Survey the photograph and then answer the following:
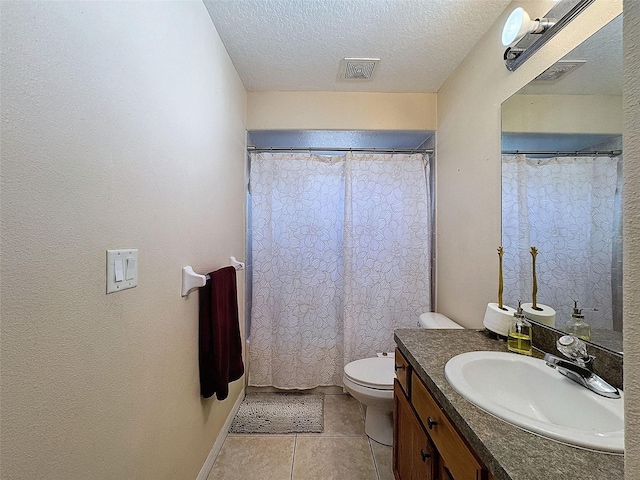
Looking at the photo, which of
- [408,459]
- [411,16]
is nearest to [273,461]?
[408,459]

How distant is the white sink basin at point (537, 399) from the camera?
64 centimetres

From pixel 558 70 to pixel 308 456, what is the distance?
2.25 m

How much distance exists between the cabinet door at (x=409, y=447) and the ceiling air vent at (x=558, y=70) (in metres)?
1.44

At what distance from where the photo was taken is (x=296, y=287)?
87.6 inches

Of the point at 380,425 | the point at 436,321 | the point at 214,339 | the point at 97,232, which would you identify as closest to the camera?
the point at 97,232

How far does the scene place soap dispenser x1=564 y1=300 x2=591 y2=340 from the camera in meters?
1.00

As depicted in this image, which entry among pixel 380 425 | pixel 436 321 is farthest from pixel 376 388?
pixel 436 321

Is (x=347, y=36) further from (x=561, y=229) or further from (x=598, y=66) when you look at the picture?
(x=561, y=229)

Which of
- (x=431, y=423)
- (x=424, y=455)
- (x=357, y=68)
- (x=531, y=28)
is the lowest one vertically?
(x=424, y=455)

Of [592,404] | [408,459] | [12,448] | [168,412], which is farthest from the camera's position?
[408,459]

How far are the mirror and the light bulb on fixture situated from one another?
17 cm

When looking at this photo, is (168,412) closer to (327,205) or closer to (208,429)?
(208,429)

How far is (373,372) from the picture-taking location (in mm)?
1825

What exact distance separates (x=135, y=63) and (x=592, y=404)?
1639mm
